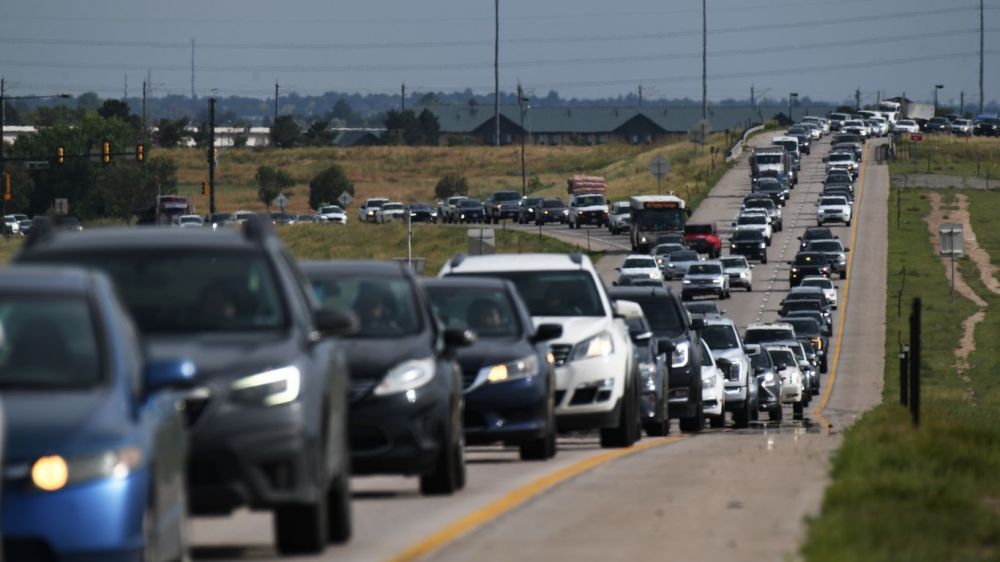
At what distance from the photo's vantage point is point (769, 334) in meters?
55.0

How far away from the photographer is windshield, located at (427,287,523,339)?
18.7m

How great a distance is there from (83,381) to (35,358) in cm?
36

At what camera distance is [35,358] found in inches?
370

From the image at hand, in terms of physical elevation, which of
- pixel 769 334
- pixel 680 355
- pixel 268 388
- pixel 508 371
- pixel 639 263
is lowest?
pixel 769 334

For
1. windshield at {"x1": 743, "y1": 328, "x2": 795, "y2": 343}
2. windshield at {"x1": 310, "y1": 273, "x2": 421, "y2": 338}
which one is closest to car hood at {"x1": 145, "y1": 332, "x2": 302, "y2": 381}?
windshield at {"x1": 310, "y1": 273, "x2": 421, "y2": 338}

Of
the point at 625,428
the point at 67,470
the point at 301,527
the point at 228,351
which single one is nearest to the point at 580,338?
the point at 625,428

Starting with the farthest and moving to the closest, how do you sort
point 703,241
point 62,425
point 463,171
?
1. point 463,171
2. point 703,241
3. point 62,425

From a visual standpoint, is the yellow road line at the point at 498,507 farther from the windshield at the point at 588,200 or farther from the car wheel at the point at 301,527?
the windshield at the point at 588,200

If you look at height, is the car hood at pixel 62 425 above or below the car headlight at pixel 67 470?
above

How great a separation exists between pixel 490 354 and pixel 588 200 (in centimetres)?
9131

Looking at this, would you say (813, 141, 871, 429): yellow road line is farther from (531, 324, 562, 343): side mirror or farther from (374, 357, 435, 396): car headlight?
(374, 357, 435, 396): car headlight

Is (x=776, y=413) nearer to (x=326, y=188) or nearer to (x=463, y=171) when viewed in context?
(x=326, y=188)

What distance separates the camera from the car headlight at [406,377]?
48.0 feet

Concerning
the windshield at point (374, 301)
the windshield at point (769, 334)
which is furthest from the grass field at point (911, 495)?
the windshield at point (769, 334)
